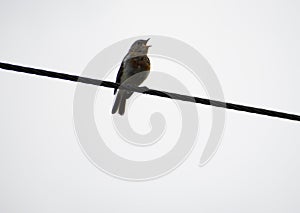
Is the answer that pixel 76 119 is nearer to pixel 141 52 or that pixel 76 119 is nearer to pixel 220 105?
pixel 141 52

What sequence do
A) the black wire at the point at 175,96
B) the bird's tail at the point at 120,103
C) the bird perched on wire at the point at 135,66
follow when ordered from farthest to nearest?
the bird's tail at the point at 120,103
the bird perched on wire at the point at 135,66
the black wire at the point at 175,96

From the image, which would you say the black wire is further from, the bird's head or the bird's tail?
the bird's tail

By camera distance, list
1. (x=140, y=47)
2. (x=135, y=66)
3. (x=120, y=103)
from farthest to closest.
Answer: (x=120, y=103), (x=140, y=47), (x=135, y=66)

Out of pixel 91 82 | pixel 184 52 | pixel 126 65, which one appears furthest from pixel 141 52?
pixel 184 52

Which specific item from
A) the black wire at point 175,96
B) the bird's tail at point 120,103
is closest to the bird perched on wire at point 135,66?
the bird's tail at point 120,103

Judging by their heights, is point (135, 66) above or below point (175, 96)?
above

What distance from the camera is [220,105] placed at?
10.5 feet

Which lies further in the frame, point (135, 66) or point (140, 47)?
point (140, 47)

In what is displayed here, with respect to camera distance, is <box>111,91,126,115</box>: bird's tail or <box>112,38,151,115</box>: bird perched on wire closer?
<box>112,38,151,115</box>: bird perched on wire

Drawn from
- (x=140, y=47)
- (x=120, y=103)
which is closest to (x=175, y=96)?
(x=140, y=47)

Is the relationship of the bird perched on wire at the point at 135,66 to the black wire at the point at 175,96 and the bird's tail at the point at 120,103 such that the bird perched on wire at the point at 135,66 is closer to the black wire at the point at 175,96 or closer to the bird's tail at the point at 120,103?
the bird's tail at the point at 120,103

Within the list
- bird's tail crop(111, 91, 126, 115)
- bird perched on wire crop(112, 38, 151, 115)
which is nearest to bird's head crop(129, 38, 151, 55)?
bird perched on wire crop(112, 38, 151, 115)

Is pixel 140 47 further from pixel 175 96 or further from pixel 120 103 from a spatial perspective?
pixel 175 96

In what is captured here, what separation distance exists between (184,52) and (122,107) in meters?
7.43
